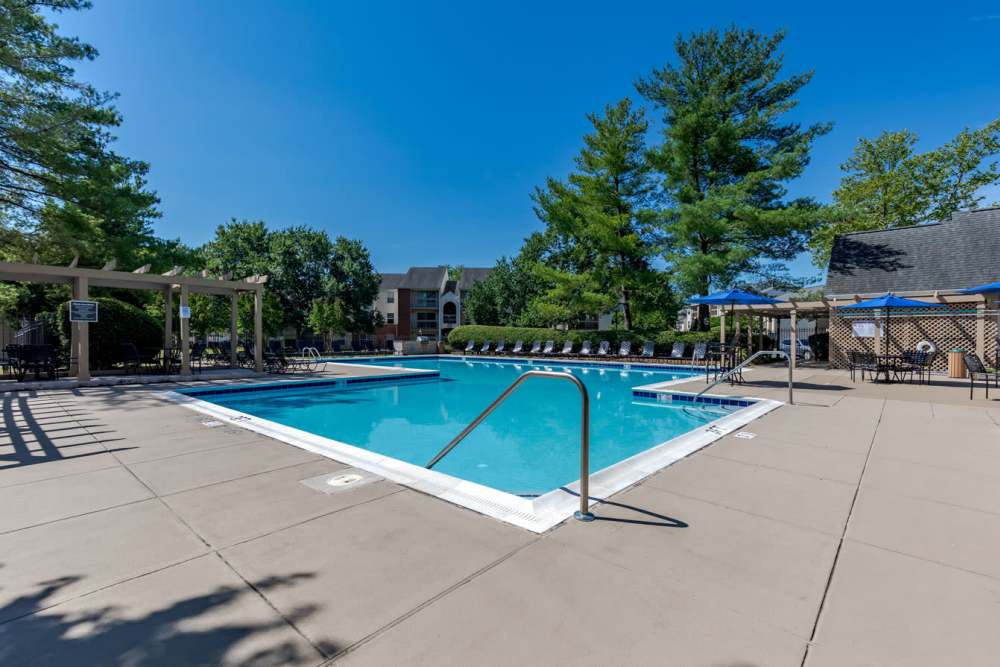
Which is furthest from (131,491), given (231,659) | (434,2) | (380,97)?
(380,97)

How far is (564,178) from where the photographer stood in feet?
77.3

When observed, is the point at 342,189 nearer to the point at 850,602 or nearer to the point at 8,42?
the point at 8,42

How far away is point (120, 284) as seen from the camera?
42.3 feet

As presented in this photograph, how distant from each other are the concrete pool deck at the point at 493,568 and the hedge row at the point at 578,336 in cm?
1542

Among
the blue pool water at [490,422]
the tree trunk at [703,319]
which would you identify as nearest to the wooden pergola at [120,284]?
the blue pool water at [490,422]

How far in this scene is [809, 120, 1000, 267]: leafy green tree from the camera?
23.7 metres

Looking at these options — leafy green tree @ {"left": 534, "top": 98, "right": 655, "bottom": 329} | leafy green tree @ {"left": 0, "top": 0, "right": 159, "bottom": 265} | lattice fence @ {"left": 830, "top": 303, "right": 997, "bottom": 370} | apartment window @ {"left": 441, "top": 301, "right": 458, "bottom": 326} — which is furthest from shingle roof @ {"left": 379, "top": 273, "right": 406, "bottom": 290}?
lattice fence @ {"left": 830, "top": 303, "right": 997, "bottom": 370}

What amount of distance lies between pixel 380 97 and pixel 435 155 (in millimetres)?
7108

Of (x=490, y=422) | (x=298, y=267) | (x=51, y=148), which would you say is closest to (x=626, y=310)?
(x=490, y=422)

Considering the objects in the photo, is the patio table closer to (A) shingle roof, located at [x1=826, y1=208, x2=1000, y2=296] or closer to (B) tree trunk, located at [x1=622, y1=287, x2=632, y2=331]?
(A) shingle roof, located at [x1=826, y1=208, x2=1000, y2=296]

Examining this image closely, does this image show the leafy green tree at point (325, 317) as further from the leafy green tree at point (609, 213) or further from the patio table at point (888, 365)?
the patio table at point (888, 365)

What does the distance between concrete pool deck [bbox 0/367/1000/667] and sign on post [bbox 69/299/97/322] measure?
8.29 m

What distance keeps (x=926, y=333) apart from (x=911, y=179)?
16.2 meters

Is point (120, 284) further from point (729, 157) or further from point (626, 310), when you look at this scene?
point (729, 157)
